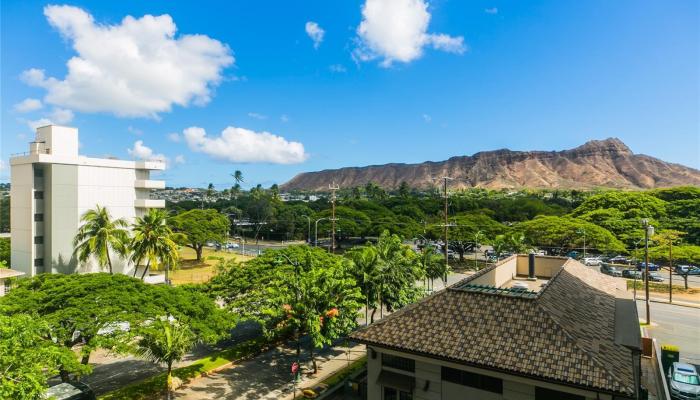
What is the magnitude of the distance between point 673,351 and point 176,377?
104ft

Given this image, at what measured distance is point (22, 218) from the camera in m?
42.9

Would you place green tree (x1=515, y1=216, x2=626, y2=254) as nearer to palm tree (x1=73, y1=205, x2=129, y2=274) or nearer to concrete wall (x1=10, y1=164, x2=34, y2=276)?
palm tree (x1=73, y1=205, x2=129, y2=274)

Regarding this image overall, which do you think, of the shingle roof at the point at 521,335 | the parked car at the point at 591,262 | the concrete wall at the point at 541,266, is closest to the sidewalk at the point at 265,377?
the shingle roof at the point at 521,335

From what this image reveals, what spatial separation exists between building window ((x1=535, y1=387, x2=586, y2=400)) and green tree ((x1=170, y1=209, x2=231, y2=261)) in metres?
60.7

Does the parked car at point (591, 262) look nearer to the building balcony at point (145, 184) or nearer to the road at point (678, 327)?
the road at point (678, 327)

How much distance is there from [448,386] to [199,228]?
60289 mm

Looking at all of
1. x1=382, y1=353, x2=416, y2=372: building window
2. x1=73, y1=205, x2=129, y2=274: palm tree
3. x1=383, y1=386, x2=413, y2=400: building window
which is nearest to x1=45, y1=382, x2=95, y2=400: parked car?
x1=383, y1=386, x2=413, y2=400: building window

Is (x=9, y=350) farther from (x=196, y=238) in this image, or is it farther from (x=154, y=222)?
(x=196, y=238)

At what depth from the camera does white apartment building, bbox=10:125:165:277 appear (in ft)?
139

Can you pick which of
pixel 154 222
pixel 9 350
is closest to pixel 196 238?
pixel 154 222

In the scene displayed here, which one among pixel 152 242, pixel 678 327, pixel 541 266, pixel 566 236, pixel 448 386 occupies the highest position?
pixel 152 242

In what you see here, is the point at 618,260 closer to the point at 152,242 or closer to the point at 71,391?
the point at 152,242

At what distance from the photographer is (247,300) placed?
26.9 m

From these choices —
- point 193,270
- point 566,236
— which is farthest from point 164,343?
point 566,236
